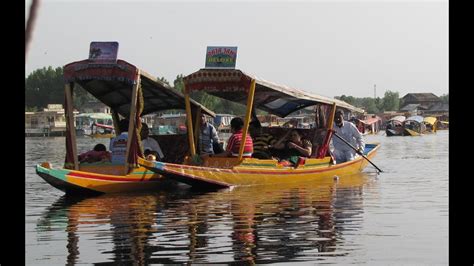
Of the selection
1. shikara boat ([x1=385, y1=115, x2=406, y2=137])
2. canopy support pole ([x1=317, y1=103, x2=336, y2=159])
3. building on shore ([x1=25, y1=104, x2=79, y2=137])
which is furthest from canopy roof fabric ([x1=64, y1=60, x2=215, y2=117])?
building on shore ([x1=25, y1=104, x2=79, y2=137])

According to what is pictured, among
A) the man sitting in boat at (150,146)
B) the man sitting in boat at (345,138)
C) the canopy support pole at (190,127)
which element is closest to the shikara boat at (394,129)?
the man sitting in boat at (345,138)

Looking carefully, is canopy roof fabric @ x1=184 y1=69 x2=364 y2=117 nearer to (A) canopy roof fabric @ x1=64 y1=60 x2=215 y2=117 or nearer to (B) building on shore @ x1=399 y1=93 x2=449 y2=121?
(A) canopy roof fabric @ x1=64 y1=60 x2=215 y2=117

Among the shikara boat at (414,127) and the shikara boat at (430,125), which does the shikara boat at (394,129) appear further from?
the shikara boat at (430,125)

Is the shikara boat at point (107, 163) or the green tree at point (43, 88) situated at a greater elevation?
the green tree at point (43, 88)

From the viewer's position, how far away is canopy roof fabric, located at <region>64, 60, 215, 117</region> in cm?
1556

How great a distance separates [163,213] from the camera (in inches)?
516

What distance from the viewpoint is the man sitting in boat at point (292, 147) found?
18.3m

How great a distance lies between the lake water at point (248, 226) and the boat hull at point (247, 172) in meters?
0.25

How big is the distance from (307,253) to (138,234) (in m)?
2.60

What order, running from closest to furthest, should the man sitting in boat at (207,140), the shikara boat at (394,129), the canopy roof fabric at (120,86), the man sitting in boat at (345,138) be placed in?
1. the canopy roof fabric at (120,86)
2. the man sitting in boat at (207,140)
3. the man sitting in boat at (345,138)
4. the shikara boat at (394,129)

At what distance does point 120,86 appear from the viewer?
17781 millimetres

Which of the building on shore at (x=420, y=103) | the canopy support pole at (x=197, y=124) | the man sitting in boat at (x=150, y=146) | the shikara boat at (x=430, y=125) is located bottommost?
the man sitting in boat at (x=150, y=146)
